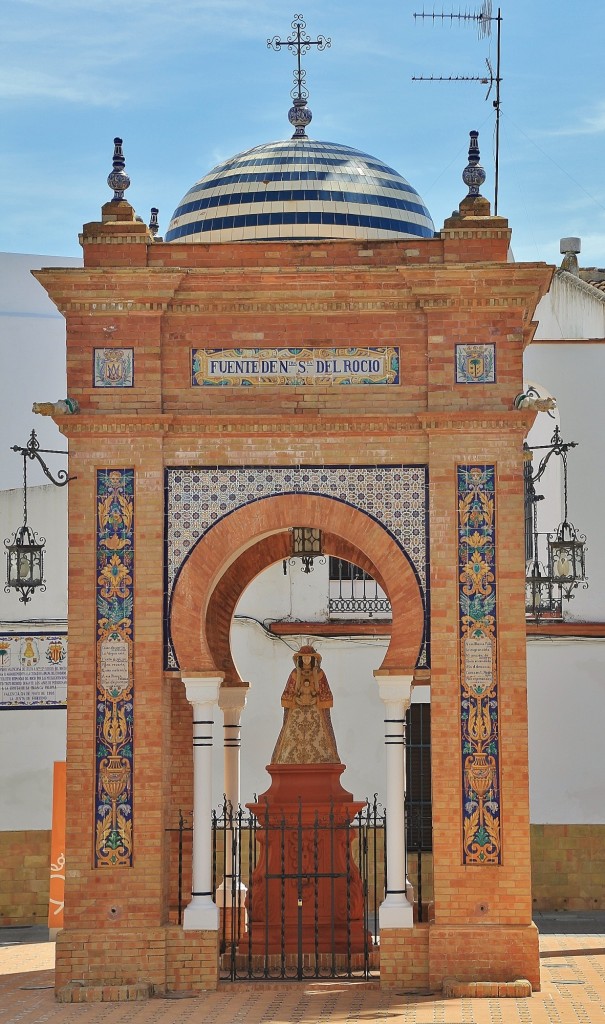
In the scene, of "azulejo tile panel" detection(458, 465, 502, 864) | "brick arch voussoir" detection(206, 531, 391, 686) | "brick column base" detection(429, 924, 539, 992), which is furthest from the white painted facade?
"brick column base" detection(429, 924, 539, 992)

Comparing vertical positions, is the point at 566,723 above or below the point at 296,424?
below

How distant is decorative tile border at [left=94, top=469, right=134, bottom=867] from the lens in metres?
12.7

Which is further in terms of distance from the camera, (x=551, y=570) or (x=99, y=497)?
(x=551, y=570)

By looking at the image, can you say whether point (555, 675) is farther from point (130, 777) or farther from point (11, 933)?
point (130, 777)

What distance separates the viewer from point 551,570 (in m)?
19.8

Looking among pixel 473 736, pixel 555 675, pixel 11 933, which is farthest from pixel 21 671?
pixel 473 736

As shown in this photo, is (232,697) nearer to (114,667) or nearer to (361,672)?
(114,667)

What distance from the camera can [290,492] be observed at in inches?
517

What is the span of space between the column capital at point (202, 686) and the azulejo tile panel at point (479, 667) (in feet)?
6.36

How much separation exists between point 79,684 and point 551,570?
8.38 metres

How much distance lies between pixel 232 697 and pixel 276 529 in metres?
2.38

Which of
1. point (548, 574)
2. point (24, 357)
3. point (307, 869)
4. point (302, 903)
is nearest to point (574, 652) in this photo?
point (548, 574)

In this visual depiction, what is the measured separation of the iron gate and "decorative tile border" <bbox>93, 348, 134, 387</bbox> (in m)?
3.56

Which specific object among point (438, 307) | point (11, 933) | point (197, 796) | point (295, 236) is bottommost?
point (11, 933)
